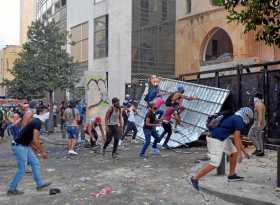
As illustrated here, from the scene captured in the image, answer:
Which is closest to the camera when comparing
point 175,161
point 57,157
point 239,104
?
point 175,161

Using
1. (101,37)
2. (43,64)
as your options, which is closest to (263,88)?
(43,64)

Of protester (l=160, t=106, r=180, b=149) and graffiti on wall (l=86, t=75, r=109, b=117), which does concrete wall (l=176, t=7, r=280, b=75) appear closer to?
graffiti on wall (l=86, t=75, r=109, b=117)

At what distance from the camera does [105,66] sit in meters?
34.4

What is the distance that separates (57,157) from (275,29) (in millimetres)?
8986

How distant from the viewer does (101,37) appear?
116ft

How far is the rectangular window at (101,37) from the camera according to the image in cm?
3478

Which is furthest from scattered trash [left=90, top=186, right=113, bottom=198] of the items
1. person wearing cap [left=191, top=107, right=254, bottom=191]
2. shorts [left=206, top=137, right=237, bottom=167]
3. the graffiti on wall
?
the graffiti on wall

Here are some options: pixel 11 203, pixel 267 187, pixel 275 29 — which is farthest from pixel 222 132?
pixel 11 203

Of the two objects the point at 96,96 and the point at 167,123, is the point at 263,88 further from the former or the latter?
the point at 96,96

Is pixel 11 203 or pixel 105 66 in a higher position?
pixel 105 66

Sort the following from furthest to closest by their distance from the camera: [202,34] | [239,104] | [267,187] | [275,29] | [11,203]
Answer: [202,34] < [239,104] < [267,187] < [11,203] < [275,29]

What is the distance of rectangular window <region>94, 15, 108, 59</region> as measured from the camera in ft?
114

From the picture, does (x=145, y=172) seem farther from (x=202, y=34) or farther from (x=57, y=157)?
(x=202, y=34)

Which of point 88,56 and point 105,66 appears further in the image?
point 88,56
